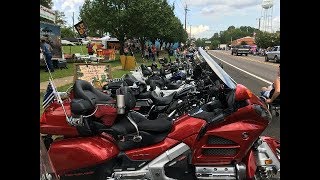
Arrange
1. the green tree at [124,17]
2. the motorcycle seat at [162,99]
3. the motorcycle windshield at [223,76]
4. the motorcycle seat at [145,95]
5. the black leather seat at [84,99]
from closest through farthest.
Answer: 1. the black leather seat at [84,99]
2. the motorcycle windshield at [223,76]
3. the motorcycle seat at [162,99]
4. the motorcycle seat at [145,95]
5. the green tree at [124,17]

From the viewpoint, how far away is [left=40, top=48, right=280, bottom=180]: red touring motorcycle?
144 inches

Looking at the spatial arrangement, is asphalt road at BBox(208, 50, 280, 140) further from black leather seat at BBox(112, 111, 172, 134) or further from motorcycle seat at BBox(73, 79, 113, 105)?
motorcycle seat at BBox(73, 79, 113, 105)

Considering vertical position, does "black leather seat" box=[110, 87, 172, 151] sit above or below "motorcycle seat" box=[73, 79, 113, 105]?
below

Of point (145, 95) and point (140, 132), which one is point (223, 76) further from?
point (145, 95)

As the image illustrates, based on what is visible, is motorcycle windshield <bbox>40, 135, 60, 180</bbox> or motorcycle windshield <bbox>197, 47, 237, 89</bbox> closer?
motorcycle windshield <bbox>40, 135, 60, 180</bbox>

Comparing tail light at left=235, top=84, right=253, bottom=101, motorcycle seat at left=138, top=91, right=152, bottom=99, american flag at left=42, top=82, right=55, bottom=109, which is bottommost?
motorcycle seat at left=138, top=91, right=152, bottom=99

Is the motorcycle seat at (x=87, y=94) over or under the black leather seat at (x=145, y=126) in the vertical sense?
over

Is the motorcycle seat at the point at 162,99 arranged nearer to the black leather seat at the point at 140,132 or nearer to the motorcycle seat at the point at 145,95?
the motorcycle seat at the point at 145,95

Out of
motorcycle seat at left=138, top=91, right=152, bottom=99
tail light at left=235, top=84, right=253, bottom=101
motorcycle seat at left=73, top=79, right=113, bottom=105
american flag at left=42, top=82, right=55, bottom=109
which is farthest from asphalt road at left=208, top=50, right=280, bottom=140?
american flag at left=42, top=82, right=55, bottom=109

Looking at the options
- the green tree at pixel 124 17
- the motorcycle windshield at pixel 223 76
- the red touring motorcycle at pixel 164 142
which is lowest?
the red touring motorcycle at pixel 164 142

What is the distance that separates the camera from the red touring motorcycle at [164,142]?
366 cm

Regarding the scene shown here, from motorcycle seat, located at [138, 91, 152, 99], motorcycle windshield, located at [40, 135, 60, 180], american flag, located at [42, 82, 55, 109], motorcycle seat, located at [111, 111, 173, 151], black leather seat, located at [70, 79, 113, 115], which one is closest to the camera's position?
motorcycle windshield, located at [40, 135, 60, 180]

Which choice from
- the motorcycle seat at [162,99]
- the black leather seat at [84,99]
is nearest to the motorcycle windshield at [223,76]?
the black leather seat at [84,99]
